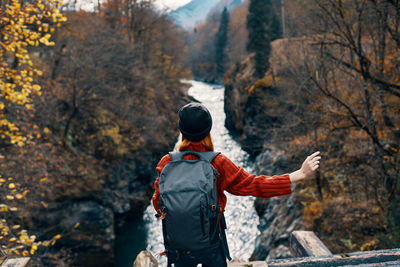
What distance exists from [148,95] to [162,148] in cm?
466

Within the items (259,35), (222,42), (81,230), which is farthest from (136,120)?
(222,42)

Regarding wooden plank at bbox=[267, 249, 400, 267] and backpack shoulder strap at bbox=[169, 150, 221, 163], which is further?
wooden plank at bbox=[267, 249, 400, 267]

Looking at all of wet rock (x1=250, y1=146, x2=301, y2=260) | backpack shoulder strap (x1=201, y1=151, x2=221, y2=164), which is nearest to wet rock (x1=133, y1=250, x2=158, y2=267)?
backpack shoulder strap (x1=201, y1=151, x2=221, y2=164)

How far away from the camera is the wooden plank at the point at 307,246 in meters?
3.40

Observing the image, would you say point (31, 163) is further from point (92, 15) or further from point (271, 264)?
point (92, 15)

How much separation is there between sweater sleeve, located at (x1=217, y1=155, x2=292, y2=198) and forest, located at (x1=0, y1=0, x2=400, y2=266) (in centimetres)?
399

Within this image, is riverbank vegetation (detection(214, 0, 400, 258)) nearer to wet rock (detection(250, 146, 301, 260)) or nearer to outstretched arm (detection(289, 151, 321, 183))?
wet rock (detection(250, 146, 301, 260))

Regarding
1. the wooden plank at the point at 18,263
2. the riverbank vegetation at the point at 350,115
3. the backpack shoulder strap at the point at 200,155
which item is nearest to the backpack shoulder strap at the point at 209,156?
the backpack shoulder strap at the point at 200,155

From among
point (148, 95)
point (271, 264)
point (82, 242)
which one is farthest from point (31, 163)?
point (148, 95)

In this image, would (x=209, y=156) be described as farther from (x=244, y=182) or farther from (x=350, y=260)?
(x=350, y=260)

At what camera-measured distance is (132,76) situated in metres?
19.4

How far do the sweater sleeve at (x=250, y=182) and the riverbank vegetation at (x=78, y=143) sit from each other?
483cm

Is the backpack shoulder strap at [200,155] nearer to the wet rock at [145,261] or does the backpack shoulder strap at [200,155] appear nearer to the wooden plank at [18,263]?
the wet rock at [145,261]

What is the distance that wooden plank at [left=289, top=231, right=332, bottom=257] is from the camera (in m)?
3.40
